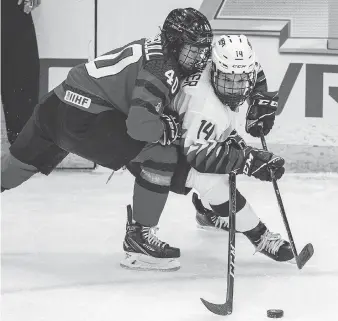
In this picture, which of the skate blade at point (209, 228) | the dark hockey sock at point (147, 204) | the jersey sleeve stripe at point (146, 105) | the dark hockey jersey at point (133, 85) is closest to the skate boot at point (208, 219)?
the skate blade at point (209, 228)

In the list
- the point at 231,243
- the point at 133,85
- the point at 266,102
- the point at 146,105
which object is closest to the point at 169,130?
the point at 146,105

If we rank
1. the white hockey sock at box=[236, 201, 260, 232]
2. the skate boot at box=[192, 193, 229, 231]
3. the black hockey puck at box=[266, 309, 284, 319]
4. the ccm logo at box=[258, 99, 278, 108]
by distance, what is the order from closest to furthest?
the black hockey puck at box=[266, 309, 284, 319] → the white hockey sock at box=[236, 201, 260, 232] → the ccm logo at box=[258, 99, 278, 108] → the skate boot at box=[192, 193, 229, 231]

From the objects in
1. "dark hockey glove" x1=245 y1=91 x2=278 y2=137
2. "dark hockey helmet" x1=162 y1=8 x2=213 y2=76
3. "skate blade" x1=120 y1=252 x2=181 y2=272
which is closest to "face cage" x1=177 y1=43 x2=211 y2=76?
"dark hockey helmet" x1=162 y1=8 x2=213 y2=76

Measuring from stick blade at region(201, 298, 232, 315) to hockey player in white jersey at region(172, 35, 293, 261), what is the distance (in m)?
0.43

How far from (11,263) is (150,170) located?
1.68 feet

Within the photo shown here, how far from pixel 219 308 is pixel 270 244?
58 centimetres

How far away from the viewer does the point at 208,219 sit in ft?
9.82

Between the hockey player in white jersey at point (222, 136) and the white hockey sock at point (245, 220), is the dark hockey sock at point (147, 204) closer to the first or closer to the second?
the hockey player in white jersey at point (222, 136)

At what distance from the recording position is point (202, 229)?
3033 mm

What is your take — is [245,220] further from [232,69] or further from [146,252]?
[232,69]

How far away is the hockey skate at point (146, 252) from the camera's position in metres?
2.47

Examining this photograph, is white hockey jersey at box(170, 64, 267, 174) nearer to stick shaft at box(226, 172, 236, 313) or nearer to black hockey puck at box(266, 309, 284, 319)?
stick shaft at box(226, 172, 236, 313)

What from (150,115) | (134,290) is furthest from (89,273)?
(150,115)

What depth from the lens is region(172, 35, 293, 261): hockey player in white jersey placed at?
7.64 ft
